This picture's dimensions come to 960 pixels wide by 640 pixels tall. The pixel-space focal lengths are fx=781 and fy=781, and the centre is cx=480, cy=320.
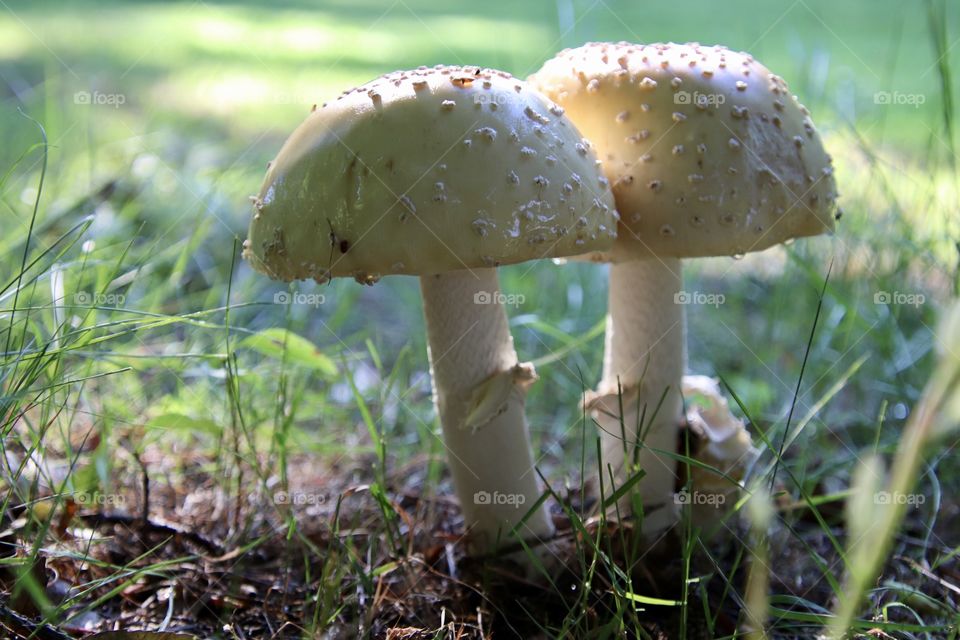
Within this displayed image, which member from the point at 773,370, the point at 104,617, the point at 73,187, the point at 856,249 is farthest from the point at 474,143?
the point at 73,187

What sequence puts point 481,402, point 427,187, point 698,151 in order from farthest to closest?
point 481,402, point 698,151, point 427,187

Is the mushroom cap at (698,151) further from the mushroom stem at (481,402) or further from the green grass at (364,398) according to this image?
the green grass at (364,398)

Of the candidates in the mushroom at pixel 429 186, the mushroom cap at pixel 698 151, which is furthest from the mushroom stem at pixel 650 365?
the mushroom at pixel 429 186

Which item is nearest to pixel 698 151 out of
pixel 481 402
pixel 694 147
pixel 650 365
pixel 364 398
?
pixel 694 147

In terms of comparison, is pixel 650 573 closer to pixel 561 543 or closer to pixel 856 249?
pixel 561 543

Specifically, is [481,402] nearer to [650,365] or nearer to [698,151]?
[650,365]

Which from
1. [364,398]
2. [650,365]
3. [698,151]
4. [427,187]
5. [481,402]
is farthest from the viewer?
[364,398]
